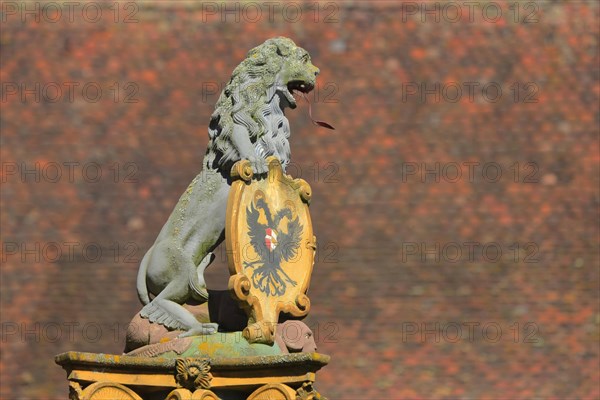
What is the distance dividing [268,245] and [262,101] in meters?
0.88

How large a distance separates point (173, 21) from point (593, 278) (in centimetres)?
589

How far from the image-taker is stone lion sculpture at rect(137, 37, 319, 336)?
9.00 meters

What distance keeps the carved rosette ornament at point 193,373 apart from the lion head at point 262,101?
1219 millimetres

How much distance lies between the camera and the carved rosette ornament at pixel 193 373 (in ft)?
27.7

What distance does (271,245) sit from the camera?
8.99 metres

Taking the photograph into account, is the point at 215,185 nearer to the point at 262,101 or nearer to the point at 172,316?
the point at 262,101

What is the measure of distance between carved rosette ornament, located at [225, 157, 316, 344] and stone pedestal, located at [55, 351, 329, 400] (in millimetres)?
232
